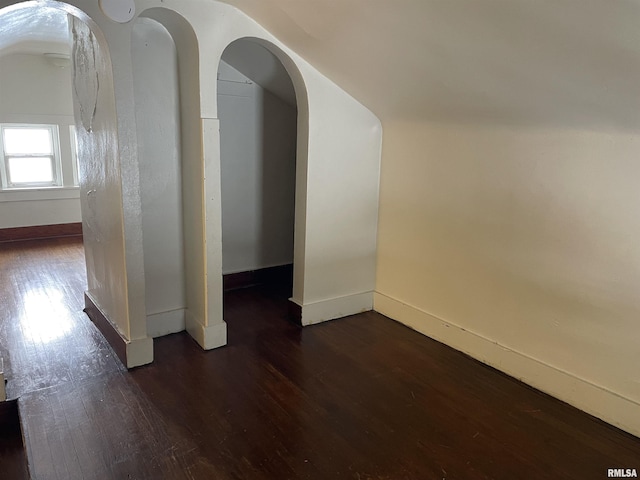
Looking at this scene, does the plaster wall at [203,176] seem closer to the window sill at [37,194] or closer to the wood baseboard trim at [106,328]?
the wood baseboard trim at [106,328]

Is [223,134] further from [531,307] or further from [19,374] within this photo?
[531,307]

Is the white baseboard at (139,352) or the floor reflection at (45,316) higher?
A: the white baseboard at (139,352)

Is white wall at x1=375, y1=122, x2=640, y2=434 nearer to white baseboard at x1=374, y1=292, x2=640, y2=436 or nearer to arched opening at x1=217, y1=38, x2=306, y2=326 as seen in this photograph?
white baseboard at x1=374, y1=292, x2=640, y2=436

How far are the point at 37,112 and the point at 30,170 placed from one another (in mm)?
843

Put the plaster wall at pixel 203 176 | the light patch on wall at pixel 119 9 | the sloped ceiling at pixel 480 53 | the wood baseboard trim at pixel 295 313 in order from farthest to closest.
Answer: the wood baseboard trim at pixel 295 313
the plaster wall at pixel 203 176
the light patch on wall at pixel 119 9
the sloped ceiling at pixel 480 53

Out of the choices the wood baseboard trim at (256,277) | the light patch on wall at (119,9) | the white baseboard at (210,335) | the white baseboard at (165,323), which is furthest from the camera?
the wood baseboard trim at (256,277)

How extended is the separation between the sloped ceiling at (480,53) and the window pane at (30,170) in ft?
17.0

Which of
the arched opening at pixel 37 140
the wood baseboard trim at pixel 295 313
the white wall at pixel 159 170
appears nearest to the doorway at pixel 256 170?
the wood baseboard trim at pixel 295 313

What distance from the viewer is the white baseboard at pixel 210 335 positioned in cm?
303


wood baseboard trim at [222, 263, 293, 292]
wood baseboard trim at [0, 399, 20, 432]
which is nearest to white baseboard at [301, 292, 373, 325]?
wood baseboard trim at [222, 263, 293, 292]

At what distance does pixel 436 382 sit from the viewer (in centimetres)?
270

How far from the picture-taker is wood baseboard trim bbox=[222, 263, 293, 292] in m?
4.27

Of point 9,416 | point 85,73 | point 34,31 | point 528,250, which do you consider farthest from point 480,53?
point 34,31

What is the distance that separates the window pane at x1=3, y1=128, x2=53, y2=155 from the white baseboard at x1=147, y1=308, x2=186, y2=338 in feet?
15.5
